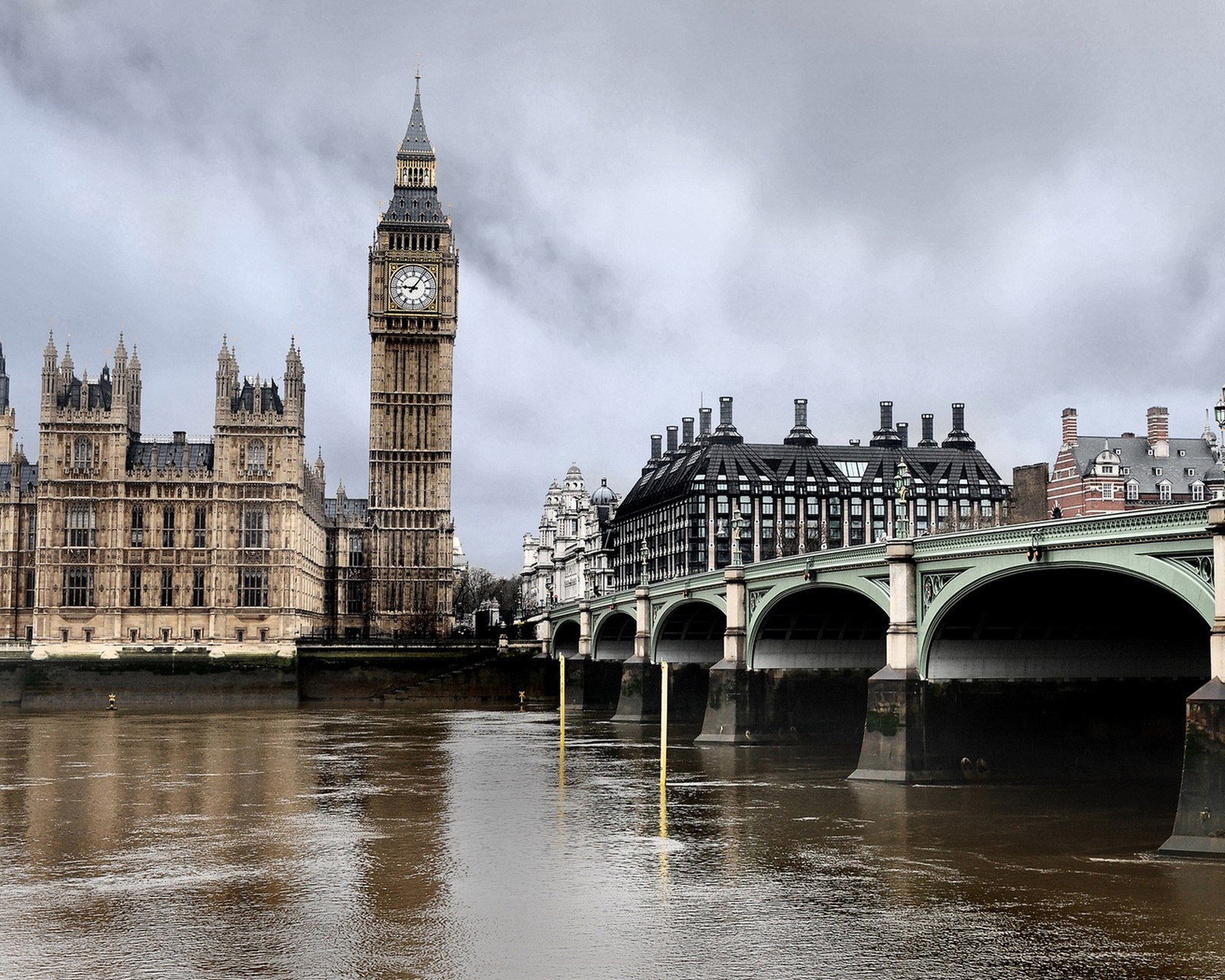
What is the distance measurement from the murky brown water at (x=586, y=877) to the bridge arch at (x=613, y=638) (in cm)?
5005

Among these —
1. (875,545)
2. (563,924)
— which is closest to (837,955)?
(563,924)

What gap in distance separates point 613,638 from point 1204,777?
277 feet

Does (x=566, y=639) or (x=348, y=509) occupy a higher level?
(x=348, y=509)

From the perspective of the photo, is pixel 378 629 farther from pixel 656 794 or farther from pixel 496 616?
pixel 656 794

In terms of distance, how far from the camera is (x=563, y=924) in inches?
1037

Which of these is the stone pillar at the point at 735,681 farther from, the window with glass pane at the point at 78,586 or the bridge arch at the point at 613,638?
the window with glass pane at the point at 78,586

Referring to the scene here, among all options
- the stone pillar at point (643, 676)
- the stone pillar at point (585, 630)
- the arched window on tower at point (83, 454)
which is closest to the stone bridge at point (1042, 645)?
the stone pillar at point (643, 676)

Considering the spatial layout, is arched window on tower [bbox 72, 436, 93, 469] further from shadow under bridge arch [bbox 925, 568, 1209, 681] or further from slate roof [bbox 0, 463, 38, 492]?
shadow under bridge arch [bbox 925, 568, 1209, 681]

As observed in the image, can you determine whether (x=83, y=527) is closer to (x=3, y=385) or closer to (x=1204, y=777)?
(x=3, y=385)

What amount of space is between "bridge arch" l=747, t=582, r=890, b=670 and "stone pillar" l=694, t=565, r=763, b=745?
0.70 metres

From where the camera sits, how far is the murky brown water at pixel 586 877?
2384 centimetres

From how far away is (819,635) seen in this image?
68250 millimetres

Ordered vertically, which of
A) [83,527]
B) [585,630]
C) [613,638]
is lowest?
[613,638]

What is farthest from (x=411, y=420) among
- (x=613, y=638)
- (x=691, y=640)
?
(x=691, y=640)
